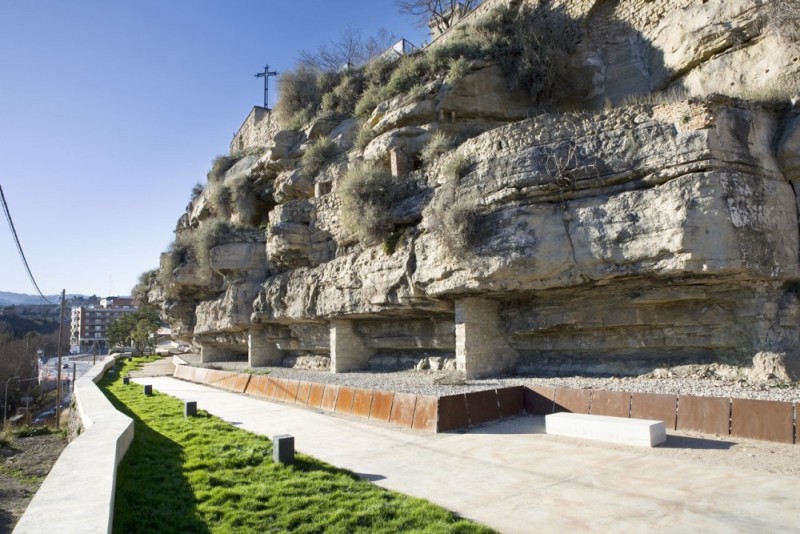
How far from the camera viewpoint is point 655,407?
744 centimetres

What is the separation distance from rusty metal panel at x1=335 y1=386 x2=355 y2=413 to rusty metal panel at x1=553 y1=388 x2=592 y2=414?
3.82m

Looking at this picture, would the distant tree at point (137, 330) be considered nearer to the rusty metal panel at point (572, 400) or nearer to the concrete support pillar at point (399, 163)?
the concrete support pillar at point (399, 163)

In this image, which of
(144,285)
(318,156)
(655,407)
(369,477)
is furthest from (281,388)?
(144,285)

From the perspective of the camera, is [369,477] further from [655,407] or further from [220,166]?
[220,166]

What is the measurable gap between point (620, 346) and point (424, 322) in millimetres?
5613

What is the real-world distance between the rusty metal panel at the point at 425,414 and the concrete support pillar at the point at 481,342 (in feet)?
12.1

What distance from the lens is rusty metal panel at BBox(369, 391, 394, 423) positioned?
915 cm

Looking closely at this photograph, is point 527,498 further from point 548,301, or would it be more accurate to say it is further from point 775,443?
point 548,301

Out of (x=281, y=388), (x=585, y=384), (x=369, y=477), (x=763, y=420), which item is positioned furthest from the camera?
(x=281, y=388)

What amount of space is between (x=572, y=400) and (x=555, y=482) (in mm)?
3242

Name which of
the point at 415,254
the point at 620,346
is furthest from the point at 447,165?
the point at 620,346

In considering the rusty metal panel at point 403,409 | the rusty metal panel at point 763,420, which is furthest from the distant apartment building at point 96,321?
the rusty metal panel at point 763,420

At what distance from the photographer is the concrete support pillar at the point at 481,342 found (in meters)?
12.2

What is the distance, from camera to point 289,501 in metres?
5.14
